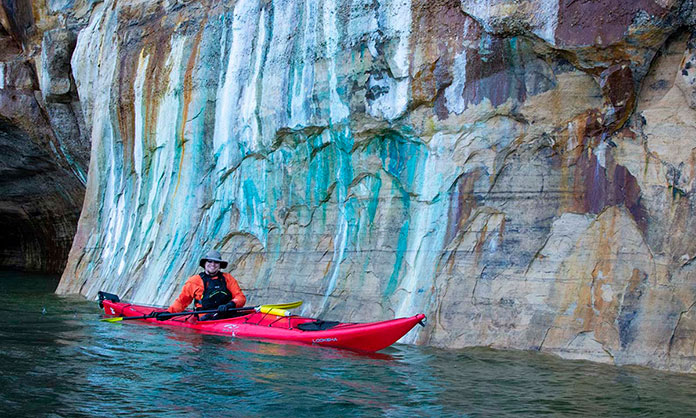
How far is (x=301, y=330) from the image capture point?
6.42 m

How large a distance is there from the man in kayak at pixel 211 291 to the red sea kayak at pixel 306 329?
0.16m

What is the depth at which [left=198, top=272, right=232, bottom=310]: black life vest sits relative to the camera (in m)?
7.28

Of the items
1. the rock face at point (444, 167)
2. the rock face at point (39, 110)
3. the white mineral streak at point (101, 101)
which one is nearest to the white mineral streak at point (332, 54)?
the rock face at point (444, 167)

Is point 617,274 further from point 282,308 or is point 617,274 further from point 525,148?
point 282,308

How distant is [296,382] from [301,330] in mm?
1729

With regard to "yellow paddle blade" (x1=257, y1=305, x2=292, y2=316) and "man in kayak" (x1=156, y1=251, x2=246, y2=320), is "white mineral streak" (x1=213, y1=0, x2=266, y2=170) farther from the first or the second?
"yellow paddle blade" (x1=257, y1=305, x2=292, y2=316)

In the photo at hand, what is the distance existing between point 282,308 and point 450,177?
2149mm

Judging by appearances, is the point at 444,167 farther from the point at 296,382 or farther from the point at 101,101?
the point at 101,101

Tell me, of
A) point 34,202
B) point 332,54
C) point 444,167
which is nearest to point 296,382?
point 444,167

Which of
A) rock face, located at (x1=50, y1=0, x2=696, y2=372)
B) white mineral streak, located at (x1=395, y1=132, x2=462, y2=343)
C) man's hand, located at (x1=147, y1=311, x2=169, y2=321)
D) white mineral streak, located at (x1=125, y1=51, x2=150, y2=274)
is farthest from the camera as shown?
white mineral streak, located at (x1=125, y1=51, x2=150, y2=274)

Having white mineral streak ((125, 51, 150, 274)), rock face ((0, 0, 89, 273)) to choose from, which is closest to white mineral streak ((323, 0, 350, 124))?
white mineral streak ((125, 51, 150, 274))

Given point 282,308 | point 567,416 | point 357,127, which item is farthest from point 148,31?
point 567,416

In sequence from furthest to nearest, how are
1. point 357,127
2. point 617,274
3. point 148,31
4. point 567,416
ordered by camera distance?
point 148,31 < point 357,127 < point 617,274 < point 567,416

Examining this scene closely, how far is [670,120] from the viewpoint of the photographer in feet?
19.5
